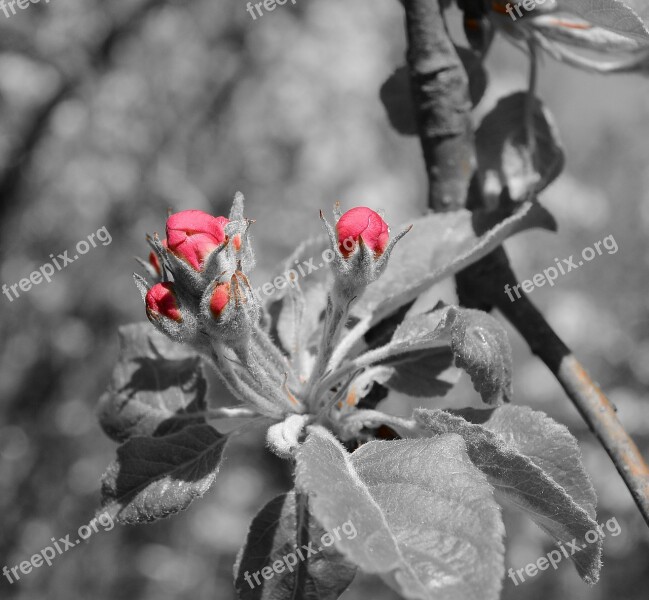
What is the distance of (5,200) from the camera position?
4.41m

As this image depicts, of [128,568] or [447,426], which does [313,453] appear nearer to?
[447,426]

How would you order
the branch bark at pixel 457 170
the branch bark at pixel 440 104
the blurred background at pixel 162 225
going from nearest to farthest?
the branch bark at pixel 457 170, the branch bark at pixel 440 104, the blurred background at pixel 162 225

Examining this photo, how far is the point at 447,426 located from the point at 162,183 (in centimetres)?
568

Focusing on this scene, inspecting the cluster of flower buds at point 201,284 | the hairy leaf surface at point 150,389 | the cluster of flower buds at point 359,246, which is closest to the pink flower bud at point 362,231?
the cluster of flower buds at point 359,246

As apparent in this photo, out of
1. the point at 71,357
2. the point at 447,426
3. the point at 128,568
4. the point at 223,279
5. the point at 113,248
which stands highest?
the point at 223,279

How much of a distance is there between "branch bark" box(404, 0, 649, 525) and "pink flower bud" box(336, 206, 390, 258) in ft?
1.28

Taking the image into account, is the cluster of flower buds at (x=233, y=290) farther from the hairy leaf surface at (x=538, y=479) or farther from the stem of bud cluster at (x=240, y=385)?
the hairy leaf surface at (x=538, y=479)

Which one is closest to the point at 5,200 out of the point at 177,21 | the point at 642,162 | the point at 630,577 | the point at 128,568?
the point at 177,21

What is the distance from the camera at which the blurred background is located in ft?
16.7

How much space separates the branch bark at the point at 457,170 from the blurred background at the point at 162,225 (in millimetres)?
3521

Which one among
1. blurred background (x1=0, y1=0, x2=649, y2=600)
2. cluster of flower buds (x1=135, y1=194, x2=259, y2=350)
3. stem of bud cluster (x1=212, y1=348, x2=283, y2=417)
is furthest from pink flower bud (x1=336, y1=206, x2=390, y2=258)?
blurred background (x1=0, y1=0, x2=649, y2=600)

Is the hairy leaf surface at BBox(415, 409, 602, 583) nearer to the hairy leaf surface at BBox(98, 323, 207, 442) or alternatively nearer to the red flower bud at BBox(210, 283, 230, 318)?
the red flower bud at BBox(210, 283, 230, 318)

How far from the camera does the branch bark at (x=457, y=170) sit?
4.03 ft

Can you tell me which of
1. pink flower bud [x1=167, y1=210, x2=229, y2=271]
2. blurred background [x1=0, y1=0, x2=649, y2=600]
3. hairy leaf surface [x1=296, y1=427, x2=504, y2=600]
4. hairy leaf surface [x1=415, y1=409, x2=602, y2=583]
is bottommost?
blurred background [x1=0, y1=0, x2=649, y2=600]
